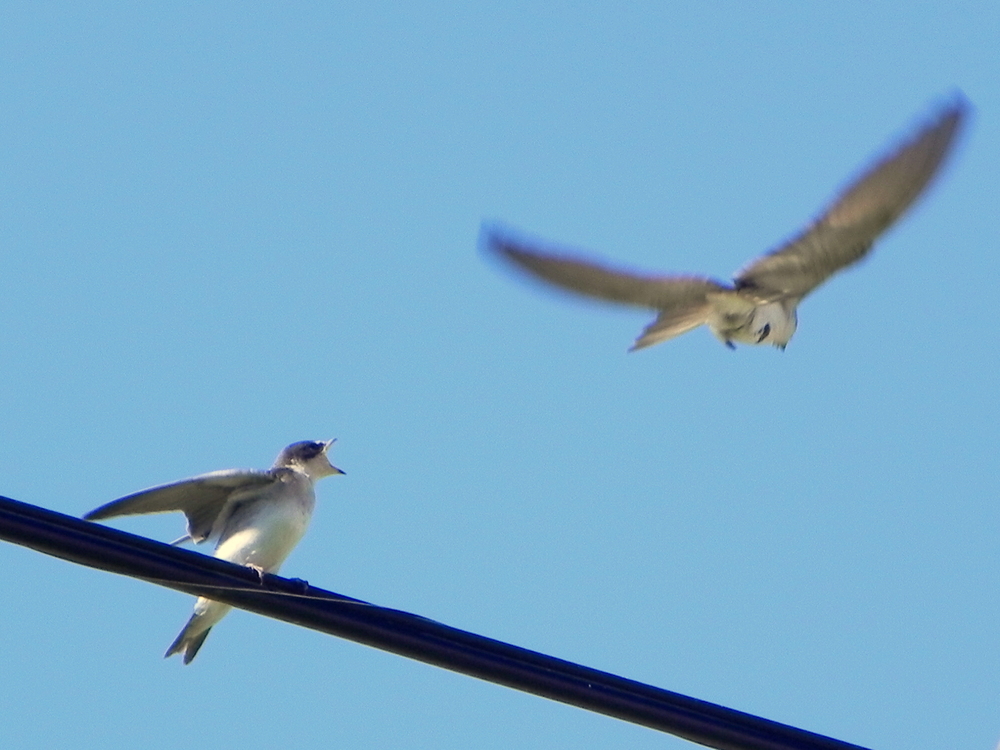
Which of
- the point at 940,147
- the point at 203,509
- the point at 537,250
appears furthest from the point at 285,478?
the point at 940,147

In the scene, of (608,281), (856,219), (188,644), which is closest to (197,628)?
(188,644)

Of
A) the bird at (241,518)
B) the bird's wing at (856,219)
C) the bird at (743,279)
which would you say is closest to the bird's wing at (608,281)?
the bird at (743,279)

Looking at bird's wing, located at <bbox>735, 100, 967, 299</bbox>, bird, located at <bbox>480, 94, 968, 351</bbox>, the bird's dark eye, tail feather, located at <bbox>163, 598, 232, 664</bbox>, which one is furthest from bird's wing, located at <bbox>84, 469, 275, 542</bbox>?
bird's wing, located at <bbox>735, 100, 967, 299</bbox>

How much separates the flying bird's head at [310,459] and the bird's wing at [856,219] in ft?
7.81

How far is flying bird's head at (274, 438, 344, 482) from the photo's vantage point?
866 centimetres

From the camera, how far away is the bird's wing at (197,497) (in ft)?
22.8

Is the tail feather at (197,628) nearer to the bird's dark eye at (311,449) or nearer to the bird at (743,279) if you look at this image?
the bird's dark eye at (311,449)

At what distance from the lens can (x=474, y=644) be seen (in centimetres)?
405

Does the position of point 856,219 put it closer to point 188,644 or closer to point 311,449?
point 311,449

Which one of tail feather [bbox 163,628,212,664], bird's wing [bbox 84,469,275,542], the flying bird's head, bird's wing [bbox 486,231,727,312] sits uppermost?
bird's wing [bbox 486,231,727,312]

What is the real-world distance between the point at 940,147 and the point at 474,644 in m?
3.39

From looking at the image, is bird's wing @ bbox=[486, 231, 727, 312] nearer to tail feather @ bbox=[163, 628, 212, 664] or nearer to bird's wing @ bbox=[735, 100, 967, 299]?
bird's wing @ bbox=[735, 100, 967, 299]

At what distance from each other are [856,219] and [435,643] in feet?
12.3

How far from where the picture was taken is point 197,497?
771 centimetres
